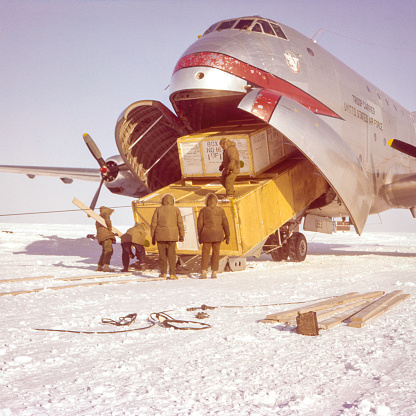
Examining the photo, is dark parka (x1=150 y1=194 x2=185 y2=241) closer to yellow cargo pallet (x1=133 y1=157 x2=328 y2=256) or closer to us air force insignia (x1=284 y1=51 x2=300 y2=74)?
yellow cargo pallet (x1=133 y1=157 x2=328 y2=256)

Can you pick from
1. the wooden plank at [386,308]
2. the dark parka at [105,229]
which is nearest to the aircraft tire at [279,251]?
the dark parka at [105,229]

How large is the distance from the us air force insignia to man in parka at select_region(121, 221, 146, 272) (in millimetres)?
6098

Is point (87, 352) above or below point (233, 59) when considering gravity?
below

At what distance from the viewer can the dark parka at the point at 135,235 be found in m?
12.6

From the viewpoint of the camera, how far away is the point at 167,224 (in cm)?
1105

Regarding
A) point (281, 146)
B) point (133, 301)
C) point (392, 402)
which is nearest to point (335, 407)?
point (392, 402)

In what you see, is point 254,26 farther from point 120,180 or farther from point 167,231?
point 120,180

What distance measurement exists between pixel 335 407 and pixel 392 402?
1.30ft

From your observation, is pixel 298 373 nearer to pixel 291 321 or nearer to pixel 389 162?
pixel 291 321

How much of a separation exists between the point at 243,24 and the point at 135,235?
22.6ft

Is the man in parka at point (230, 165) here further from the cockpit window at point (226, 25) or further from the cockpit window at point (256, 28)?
the cockpit window at point (226, 25)

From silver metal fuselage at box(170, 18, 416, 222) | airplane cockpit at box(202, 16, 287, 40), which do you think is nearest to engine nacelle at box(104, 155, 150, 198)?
silver metal fuselage at box(170, 18, 416, 222)

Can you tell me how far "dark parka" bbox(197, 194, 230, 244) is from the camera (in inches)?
444

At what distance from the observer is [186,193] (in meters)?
13.6
